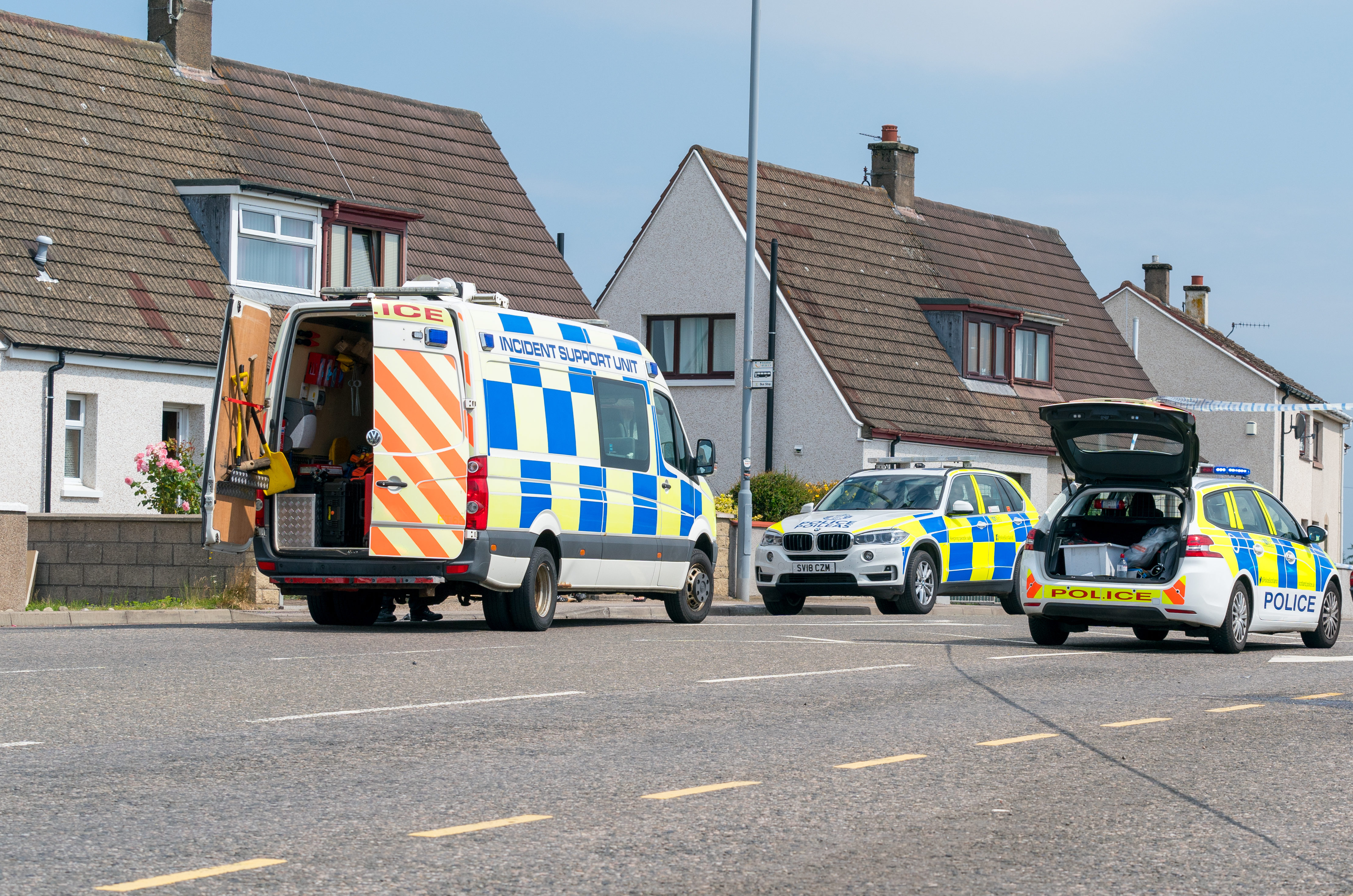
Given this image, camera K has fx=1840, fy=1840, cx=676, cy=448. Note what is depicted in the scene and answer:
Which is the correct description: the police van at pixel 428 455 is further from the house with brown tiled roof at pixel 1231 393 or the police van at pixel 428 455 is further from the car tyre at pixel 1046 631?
the house with brown tiled roof at pixel 1231 393

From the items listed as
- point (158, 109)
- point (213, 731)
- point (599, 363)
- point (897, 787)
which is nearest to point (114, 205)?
point (158, 109)

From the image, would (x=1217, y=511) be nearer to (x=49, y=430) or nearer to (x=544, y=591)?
(x=544, y=591)

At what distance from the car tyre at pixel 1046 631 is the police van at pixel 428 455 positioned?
3.90 m

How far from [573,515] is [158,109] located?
16.2 metres

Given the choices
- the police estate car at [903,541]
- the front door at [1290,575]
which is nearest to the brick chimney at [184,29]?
the police estate car at [903,541]

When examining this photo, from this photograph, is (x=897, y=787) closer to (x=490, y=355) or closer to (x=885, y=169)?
(x=490, y=355)

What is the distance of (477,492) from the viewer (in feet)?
52.2

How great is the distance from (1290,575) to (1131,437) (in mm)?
1958

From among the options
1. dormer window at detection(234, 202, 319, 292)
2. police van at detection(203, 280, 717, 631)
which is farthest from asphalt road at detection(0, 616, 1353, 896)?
dormer window at detection(234, 202, 319, 292)

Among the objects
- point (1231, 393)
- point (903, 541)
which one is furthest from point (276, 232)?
point (1231, 393)

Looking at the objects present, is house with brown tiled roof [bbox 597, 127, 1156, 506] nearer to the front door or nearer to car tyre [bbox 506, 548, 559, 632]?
the front door

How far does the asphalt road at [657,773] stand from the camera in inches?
249

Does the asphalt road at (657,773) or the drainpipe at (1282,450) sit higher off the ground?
the drainpipe at (1282,450)

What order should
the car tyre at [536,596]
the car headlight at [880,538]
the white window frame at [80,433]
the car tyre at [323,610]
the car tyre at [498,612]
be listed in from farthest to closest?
the white window frame at [80,433]
the car headlight at [880,538]
the car tyre at [323,610]
the car tyre at [498,612]
the car tyre at [536,596]
